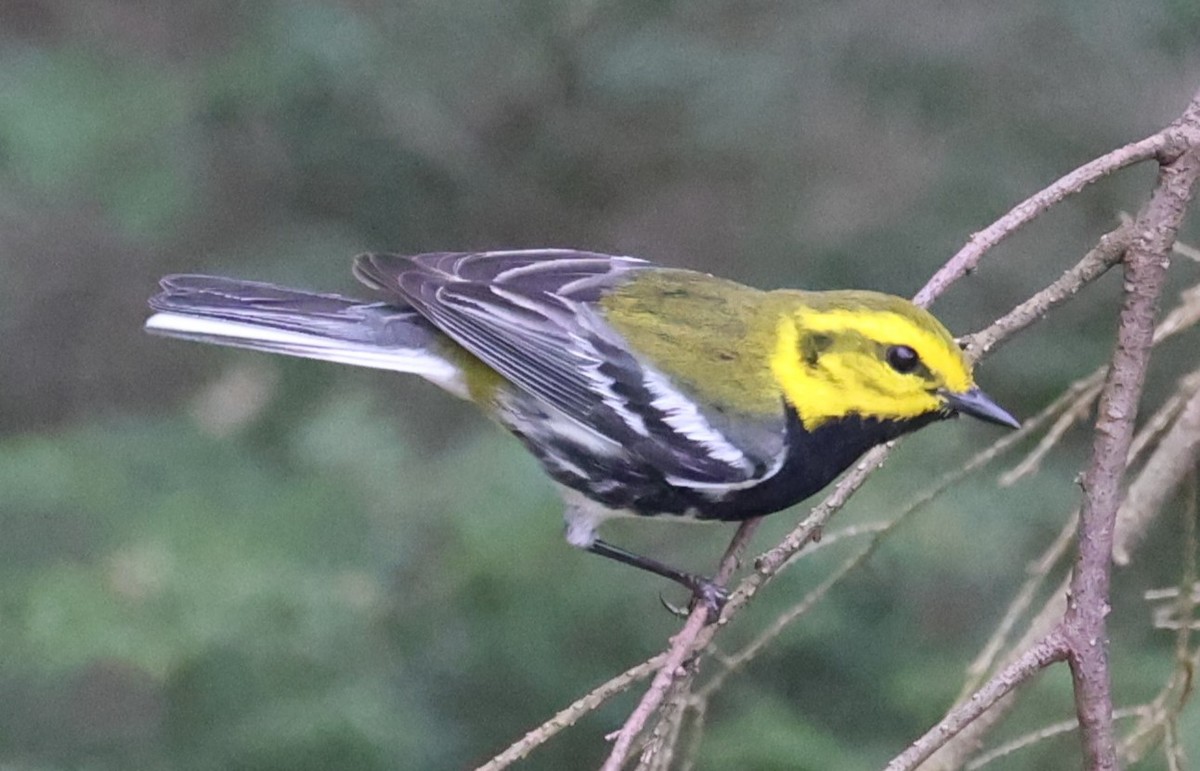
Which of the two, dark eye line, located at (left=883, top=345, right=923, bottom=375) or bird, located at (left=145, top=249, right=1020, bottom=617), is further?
bird, located at (left=145, top=249, right=1020, bottom=617)

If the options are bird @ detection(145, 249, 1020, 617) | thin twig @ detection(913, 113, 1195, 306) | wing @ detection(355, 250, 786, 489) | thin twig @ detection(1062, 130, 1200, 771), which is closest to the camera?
thin twig @ detection(1062, 130, 1200, 771)

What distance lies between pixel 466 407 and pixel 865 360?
2.86 m

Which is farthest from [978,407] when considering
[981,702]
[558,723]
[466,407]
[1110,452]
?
[466,407]

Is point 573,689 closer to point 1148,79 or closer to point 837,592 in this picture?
point 837,592

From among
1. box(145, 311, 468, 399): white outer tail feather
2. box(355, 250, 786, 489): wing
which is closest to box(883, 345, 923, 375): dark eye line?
box(355, 250, 786, 489): wing

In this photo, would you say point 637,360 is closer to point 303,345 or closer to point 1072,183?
point 303,345

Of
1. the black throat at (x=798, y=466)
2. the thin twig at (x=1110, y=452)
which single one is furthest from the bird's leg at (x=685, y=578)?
the thin twig at (x=1110, y=452)

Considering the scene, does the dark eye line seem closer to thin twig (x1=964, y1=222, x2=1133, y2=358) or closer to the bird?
the bird

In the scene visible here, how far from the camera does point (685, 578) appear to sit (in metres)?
2.54

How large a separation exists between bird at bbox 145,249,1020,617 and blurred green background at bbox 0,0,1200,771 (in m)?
0.48

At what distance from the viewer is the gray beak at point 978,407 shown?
223 cm

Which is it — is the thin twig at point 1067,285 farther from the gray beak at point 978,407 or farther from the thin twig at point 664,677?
the thin twig at point 664,677

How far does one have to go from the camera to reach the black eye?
2.26m

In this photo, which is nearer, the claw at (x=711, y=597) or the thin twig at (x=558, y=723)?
the thin twig at (x=558, y=723)
